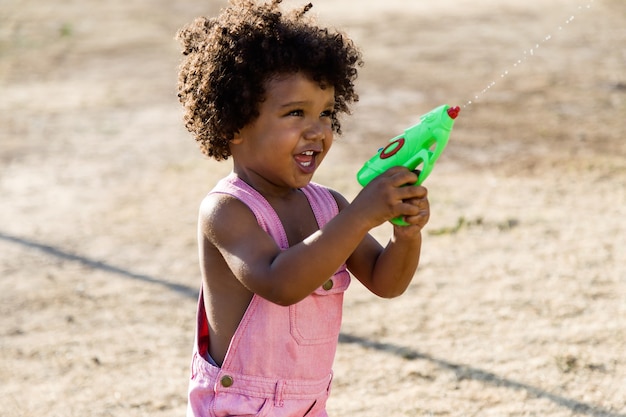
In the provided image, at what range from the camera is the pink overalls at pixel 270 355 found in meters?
2.30

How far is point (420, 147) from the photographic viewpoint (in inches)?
82.0

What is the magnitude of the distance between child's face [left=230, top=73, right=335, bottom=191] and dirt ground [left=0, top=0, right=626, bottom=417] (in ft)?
4.29

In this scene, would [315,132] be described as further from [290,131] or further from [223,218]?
[223,218]

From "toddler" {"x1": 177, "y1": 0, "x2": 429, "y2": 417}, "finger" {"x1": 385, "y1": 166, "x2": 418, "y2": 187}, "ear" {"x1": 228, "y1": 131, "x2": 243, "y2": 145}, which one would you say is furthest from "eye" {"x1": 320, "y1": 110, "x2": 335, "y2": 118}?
"finger" {"x1": 385, "y1": 166, "x2": 418, "y2": 187}

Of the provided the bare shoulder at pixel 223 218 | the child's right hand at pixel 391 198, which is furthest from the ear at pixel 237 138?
the child's right hand at pixel 391 198

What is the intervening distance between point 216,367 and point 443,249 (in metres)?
2.69

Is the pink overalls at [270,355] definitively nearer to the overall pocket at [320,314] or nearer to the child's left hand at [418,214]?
the overall pocket at [320,314]

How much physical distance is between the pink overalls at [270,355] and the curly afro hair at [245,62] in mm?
166

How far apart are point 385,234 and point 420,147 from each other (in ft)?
10.1

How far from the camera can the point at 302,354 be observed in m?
2.34

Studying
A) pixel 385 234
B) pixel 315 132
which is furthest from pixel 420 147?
pixel 385 234

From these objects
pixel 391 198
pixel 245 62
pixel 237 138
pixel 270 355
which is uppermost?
pixel 245 62

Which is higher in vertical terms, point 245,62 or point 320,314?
point 245,62

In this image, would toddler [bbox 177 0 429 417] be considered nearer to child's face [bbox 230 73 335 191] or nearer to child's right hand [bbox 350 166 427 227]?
child's face [bbox 230 73 335 191]
